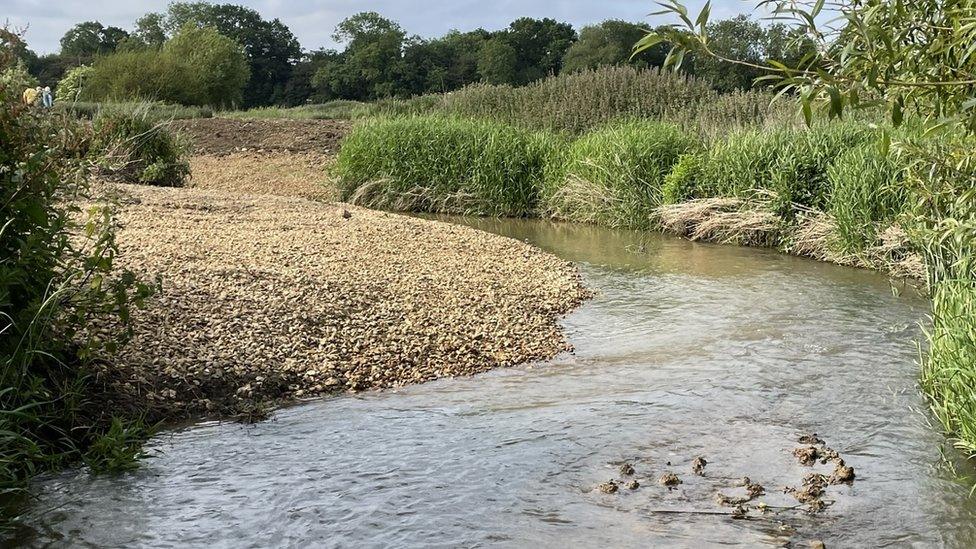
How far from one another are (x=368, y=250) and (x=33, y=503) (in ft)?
19.9

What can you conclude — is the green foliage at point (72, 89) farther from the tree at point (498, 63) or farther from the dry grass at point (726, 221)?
the tree at point (498, 63)

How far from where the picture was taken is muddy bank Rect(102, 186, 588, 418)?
592 cm

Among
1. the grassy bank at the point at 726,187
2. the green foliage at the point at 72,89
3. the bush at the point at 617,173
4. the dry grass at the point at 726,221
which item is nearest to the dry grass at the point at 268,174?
the grassy bank at the point at 726,187

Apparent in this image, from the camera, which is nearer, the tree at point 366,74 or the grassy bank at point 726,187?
the grassy bank at point 726,187

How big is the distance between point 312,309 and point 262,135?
17538mm

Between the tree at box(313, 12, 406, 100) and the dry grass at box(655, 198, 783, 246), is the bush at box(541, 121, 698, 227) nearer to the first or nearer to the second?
the dry grass at box(655, 198, 783, 246)

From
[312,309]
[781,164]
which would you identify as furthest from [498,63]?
[312,309]

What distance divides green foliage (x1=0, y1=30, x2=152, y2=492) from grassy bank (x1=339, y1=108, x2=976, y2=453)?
445 cm

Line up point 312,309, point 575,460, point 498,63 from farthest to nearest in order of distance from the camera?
1. point 498,63
2. point 312,309
3. point 575,460

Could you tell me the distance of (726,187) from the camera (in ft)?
42.7

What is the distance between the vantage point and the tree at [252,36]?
188ft

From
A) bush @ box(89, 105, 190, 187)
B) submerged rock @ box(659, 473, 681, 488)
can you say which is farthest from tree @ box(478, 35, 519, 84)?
submerged rock @ box(659, 473, 681, 488)

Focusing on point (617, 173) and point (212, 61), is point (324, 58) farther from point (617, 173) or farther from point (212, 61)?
point (617, 173)

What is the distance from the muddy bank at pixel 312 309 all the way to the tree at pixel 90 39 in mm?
53651
